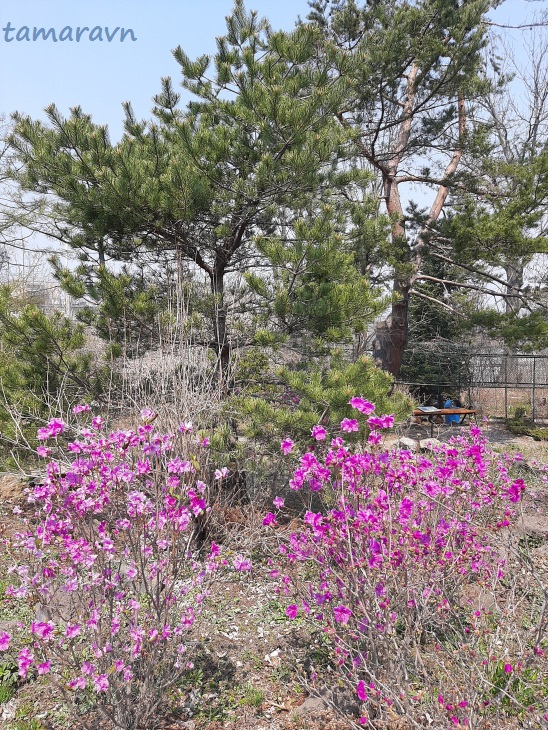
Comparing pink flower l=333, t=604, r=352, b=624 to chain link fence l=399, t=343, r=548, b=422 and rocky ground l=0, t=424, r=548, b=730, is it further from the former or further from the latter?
chain link fence l=399, t=343, r=548, b=422

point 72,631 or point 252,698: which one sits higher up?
point 72,631

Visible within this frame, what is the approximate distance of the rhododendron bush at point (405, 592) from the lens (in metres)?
1.86

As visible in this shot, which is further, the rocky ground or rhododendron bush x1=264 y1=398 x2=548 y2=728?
the rocky ground

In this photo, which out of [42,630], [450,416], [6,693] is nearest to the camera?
[42,630]

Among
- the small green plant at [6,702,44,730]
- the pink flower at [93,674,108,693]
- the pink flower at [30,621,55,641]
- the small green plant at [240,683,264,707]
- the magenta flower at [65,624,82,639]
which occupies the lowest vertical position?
the small green plant at [6,702,44,730]

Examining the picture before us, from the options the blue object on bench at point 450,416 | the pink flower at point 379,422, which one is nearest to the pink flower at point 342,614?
the pink flower at point 379,422

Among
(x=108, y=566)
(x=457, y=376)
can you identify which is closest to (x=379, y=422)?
(x=108, y=566)

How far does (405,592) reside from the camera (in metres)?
2.20

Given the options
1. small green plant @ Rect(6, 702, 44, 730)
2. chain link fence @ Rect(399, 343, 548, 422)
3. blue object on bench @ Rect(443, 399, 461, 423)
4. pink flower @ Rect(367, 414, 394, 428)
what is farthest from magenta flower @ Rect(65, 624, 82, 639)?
chain link fence @ Rect(399, 343, 548, 422)

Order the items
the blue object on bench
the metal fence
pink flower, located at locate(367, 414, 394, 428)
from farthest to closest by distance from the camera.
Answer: the metal fence
the blue object on bench
pink flower, located at locate(367, 414, 394, 428)

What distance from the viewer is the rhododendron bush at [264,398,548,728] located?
1.86 m

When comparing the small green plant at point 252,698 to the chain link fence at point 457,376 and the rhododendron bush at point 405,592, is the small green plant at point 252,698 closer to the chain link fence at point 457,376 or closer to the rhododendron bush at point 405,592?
the rhododendron bush at point 405,592

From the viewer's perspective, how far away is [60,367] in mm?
4715

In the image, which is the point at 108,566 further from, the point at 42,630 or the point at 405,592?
the point at 405,592
